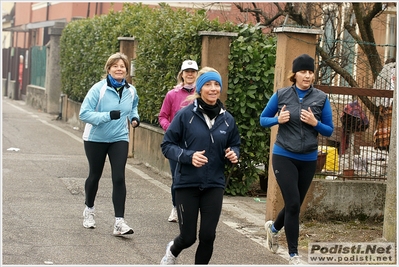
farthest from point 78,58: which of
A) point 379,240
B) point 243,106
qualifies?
point 379,240

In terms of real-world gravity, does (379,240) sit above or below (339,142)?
below

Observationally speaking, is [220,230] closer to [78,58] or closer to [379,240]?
[379,240]

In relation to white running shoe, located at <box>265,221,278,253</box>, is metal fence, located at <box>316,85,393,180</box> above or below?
above

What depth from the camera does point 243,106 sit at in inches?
436

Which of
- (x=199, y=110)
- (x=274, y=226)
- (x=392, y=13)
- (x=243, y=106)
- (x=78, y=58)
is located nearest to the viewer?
(x=199, y=110)

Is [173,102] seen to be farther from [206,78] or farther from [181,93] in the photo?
[206,78]

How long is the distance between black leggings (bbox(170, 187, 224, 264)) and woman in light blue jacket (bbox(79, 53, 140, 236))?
2.01 meters

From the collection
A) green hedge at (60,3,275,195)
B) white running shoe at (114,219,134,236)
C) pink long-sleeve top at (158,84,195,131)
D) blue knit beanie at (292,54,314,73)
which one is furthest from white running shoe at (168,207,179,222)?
blue knit beanie at (292,54,314,73)

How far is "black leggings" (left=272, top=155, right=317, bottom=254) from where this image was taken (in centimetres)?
724

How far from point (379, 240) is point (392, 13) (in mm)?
10194

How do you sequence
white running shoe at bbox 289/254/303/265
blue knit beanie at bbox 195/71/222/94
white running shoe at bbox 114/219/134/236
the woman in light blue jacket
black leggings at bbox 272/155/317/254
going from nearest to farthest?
blue knit beanie at bbox 195/71/222/94 < white running shoe at bbox 289/254/303/265 < black leggings at bbox 272/155/317/254 < white running shoe at bbox 114/219/134/236 < the woman in light blue jacket

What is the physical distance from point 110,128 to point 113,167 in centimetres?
39

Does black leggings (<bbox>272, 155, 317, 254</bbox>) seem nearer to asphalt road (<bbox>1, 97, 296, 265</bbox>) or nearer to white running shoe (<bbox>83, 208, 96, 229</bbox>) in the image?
asphalt road (<bbox>1, 97, 296, 265</bbox>)

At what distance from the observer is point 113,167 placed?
27.5ft
